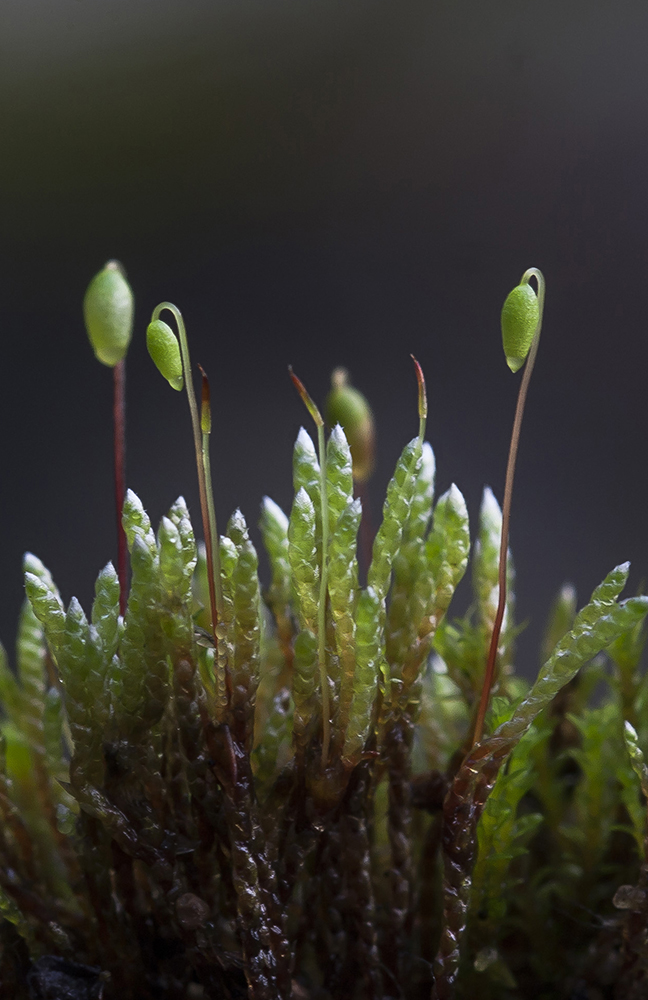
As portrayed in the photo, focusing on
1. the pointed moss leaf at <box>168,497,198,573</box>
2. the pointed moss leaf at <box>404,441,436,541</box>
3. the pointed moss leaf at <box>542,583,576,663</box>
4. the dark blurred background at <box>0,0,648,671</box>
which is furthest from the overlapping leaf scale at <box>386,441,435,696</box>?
the dark blurred background at <box>0,0,648,671</box>

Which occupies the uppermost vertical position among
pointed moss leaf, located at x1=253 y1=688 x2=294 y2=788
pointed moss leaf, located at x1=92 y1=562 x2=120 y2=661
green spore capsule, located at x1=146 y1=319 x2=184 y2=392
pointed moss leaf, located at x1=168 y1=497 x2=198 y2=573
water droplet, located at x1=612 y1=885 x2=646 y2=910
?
green spore capsule, located at x1=146 y1=319 x2=184 y2=392

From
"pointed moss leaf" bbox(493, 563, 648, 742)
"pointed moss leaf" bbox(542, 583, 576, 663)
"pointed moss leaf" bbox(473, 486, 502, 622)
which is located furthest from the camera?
"pointed moss leaf" bbox(542, 583, 576, 663)

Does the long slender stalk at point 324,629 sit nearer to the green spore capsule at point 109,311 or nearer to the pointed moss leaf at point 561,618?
the green spore capsule at point 109,311

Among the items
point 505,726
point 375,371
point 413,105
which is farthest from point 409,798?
point 413,105

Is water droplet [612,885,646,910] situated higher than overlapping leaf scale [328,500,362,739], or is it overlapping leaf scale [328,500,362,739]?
overlapping leaf scale [328,500,362,739]

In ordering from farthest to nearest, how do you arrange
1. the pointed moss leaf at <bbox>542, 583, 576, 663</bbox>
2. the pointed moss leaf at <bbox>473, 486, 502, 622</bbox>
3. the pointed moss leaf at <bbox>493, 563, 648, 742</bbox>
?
the pointed moss leaf at <bbox>542, 583, 576, 663</bbox>
the pointed moss leaf at <bbox>473, 486, 502, 622</bbox>
the pointed moss leaf at <bbox>493, 563, 648, 742</bbox>

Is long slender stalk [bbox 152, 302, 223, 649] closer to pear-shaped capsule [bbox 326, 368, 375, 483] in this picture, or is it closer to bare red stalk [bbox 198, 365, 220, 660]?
bare red stalk [bbox 198, 365, 220, 660]

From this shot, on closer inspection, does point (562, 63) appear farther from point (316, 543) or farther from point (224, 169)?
point (316, 543)
